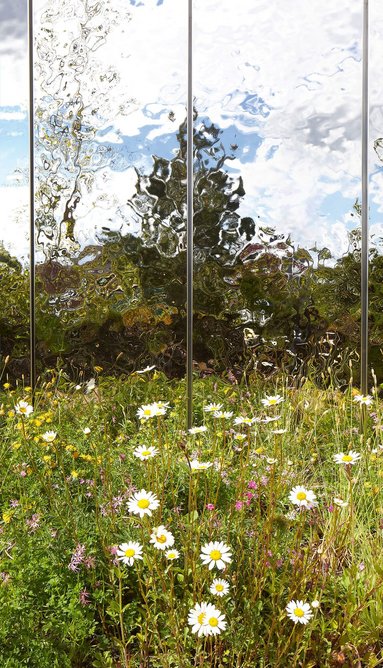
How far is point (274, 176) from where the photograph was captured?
3943mm

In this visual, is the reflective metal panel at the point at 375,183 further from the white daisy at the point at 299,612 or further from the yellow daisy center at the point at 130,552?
the yellow daisy center at the point at 130,552

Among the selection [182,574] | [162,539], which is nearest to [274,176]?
[182,574]

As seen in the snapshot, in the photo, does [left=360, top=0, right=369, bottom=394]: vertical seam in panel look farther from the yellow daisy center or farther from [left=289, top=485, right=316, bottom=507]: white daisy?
the yellow daisy center

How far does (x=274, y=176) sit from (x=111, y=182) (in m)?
1.02

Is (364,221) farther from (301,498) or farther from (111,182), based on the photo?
(301,498)

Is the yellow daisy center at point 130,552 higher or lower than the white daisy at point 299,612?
higher

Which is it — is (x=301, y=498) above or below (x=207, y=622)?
above

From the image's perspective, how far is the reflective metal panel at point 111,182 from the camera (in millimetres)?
3865

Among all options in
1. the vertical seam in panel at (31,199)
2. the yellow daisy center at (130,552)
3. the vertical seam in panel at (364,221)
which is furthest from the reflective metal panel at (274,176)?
the yellow daisy center at (130,552)

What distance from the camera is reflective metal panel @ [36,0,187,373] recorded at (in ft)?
12.7

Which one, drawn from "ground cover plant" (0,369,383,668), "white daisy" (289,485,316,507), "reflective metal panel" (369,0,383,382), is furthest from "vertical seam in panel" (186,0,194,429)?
"white daisy" (289,485,316,507)

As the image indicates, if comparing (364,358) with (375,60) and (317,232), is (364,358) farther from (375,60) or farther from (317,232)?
(375,60)

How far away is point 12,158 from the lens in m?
3.94

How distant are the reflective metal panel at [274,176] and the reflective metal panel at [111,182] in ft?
0.58
